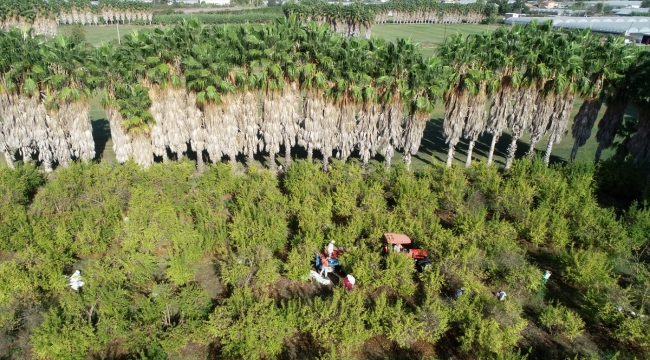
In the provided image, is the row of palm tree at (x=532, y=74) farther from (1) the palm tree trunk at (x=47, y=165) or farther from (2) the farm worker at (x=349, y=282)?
(1) the palm tree trunk at (x=47, y=165)

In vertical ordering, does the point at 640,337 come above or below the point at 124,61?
below

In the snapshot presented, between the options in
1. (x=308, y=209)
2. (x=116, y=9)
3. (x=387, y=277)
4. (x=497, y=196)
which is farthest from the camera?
(x=116, y=9)

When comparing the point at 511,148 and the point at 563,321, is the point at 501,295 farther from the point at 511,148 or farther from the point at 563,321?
the point at 511,148

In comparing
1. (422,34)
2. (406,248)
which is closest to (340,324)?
(406,248)

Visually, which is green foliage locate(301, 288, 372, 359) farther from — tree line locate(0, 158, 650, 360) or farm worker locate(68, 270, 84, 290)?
farm worker locate(68, 270, 84, 290)

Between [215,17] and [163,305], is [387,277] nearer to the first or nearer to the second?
[163,305]

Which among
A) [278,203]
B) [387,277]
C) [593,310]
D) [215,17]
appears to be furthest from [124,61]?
[215,17]

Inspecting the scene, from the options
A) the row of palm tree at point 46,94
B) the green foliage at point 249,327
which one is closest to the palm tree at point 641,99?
the green foliage at point 249,327
